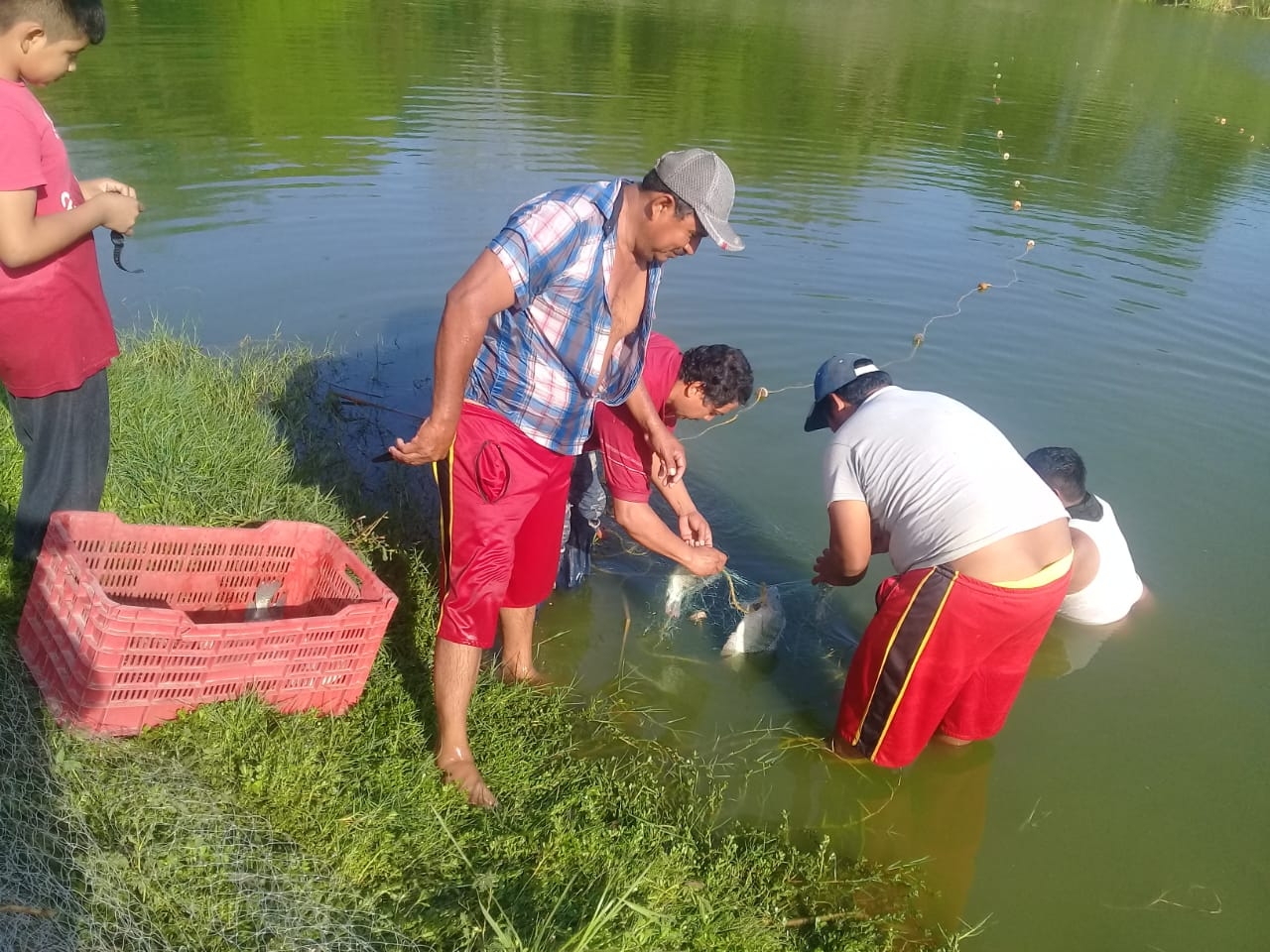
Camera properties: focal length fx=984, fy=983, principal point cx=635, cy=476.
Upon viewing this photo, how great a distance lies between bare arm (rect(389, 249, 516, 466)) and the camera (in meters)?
2.81

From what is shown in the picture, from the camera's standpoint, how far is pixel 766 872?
3277 millimetres

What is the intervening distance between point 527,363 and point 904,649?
1656mm

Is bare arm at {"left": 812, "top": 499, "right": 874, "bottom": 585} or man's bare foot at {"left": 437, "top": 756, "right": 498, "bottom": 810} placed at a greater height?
bare arm at {"left": 812, "top": 499, "right": 874, "bottom": 585}

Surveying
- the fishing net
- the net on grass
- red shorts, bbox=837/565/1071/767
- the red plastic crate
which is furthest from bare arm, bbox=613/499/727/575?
the net on grass

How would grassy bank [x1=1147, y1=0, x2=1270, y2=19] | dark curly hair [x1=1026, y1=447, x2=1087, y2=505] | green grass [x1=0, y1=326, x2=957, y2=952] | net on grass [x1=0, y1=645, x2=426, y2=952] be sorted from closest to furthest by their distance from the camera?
→ net on grass [x1=0, y1=645, x2=426, y2=952] → green grass [x1=0, y1=326, x2=957, y2=952] → dark curly hair [x1=1026, y1=447, x2=1087, y2=505] → grassy bank [x1=1147, y1=0, x2=1270, y2=19]

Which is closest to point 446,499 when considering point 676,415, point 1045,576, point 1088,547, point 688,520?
point 688,520

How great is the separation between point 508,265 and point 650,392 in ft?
4.78

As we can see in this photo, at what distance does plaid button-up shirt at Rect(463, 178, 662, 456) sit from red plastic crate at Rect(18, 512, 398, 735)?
2.48 ft

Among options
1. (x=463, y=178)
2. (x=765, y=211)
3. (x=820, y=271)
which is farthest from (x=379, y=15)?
(x=820, y=271)

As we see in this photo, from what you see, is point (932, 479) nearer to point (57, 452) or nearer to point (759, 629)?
point (759, 629)

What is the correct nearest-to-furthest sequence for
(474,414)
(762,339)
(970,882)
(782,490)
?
(474,414) < (970,882) < (782,490) < (762,339)

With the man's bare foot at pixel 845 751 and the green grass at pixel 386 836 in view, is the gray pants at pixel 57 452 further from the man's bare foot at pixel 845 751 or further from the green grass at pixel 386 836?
the man's bare foot at pixel 845 751

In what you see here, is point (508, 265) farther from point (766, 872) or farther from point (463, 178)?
point (463, 178)

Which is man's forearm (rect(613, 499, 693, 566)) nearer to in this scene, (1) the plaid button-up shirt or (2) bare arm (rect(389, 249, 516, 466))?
(1) the plaid button-up shirt
